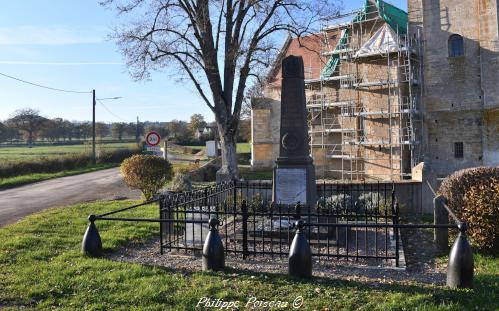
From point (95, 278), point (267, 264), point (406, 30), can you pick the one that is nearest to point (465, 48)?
point (406, 30)

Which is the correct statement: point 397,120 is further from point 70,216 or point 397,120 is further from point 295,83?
point 70,216

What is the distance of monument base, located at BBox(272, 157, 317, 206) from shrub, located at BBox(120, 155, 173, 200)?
718 centimetres

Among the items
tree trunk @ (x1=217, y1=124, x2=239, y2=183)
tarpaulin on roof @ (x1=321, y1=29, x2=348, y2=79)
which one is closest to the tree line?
tarpaulin on roof @ (x1=321, y1=29, x2=348, y2=79)

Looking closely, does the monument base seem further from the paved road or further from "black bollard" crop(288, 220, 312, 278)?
the paved road

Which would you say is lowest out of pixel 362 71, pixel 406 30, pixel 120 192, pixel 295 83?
pixel 120 192

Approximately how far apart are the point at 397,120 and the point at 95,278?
22559 millimetres

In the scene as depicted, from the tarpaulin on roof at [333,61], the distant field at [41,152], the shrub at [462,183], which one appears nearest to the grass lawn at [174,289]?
the shrub at [462,183]

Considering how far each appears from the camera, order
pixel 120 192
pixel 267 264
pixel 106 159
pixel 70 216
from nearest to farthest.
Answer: pixel 267 264
pixel 70 216
pixel 120 192
pixel 106 159

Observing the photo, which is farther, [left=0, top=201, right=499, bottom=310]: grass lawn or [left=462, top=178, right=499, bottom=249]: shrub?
[left=462, top=178, right=499, bottom=249]: shrub

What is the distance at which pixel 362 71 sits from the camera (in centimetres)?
2756

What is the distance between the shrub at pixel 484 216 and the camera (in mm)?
7355

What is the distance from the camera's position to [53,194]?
19.5 m

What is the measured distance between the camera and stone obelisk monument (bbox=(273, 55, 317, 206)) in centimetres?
973

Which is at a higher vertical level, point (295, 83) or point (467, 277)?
point (295, 83)
